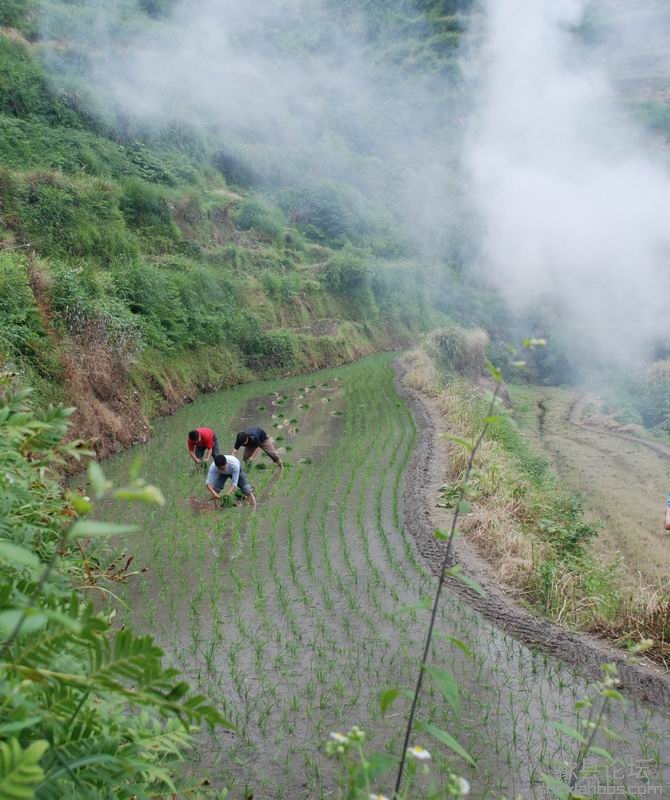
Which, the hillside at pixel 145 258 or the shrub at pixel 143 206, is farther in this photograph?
the shrub at pixel 143 206

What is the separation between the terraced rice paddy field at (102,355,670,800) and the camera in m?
3.46

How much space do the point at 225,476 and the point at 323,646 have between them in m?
3.86

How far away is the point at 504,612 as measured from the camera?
5477 millimetres

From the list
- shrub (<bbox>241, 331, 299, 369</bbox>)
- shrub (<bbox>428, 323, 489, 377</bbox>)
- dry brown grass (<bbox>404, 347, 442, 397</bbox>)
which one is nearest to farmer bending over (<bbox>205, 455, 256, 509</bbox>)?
dry brown grass (<bbox>404, 347, 442, 397</bbox>)

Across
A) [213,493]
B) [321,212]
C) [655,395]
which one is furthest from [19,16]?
[655,395]

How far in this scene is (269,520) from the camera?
7832 mm

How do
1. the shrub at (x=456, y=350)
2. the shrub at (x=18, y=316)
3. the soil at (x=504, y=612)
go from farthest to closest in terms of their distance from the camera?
the shrub at (x=456, y=350) < the shrub at (x=18, y=316) < the soil at (x=504, y=612)

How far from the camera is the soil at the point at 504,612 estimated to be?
14.5 feet

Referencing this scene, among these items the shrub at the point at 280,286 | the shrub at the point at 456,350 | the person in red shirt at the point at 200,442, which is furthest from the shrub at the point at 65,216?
the shrub at the point at 456,350

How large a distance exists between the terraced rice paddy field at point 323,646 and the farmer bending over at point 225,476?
251 millimetres

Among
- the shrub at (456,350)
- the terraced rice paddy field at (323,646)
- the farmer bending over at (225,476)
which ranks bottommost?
the terraced rice paddy field at (323,646)

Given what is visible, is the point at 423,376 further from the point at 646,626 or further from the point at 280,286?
the point at 646,626

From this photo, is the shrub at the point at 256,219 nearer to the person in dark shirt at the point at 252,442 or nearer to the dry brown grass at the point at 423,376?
the dry brown grass at the point at 423,376

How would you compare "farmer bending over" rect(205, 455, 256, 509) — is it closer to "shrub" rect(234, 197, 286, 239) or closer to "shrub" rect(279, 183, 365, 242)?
"shrub" rect(234, 197, 286, 239)
